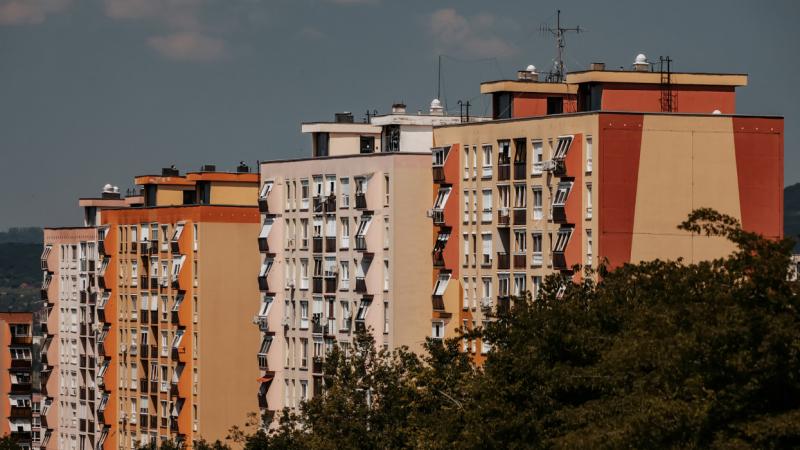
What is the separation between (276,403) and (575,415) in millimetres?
62567

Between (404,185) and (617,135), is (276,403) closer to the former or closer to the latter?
(404,185)

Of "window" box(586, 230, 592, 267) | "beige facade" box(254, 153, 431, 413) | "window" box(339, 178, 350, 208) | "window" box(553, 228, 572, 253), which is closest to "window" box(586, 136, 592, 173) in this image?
"window" box(586, 230, 592, 267)

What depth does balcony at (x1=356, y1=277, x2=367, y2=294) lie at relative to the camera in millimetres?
125562

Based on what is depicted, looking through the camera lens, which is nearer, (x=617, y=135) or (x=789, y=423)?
(x=789, y=423)

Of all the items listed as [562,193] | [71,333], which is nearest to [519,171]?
[562,193]

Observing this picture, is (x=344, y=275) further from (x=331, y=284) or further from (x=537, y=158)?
(x=537, y=158)

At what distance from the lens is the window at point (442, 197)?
392 ft

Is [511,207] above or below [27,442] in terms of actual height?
above

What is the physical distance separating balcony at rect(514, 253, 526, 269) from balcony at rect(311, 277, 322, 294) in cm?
2061

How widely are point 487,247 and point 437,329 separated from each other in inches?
246

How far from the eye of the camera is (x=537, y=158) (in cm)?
11206

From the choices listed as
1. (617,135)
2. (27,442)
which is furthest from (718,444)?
(27,442)

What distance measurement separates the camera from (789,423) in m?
55.2

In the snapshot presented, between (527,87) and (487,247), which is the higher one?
(527,87)
